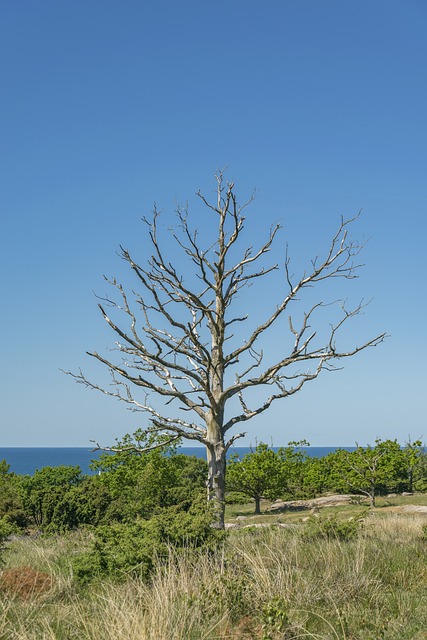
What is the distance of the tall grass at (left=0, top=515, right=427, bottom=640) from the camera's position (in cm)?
553

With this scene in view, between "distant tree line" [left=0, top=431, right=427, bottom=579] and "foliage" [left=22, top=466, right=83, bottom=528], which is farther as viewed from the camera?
"foliage" [left=22, top=466, right=83, bottom=528]

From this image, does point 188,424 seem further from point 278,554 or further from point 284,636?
point 284,636

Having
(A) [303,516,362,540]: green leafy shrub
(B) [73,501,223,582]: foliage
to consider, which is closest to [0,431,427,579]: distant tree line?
(B) [73,501,223,582]: foliage

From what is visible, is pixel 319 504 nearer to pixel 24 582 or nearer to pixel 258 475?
pixel 258 475

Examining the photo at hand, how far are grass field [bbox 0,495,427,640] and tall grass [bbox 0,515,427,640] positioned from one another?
1 cm

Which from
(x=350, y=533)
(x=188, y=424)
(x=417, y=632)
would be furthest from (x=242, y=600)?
(x=188, y=424)

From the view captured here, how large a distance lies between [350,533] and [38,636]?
6.98 meters

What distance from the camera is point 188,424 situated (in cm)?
1448

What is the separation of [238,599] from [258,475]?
30.2 m

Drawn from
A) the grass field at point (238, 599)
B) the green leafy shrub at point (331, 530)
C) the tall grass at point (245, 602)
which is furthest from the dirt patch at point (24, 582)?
the green leafy shrub at point (331, 530)

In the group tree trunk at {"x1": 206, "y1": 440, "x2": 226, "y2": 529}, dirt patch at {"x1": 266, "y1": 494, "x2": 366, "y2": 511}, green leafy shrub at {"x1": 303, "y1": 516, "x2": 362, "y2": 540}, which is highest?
tree trunk at {"x1": 206, "y1": 440, "x2": 226, "y2": 529}

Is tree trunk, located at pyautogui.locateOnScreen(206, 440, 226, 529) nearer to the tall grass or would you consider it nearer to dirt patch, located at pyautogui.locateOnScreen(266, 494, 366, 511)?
the tall grass

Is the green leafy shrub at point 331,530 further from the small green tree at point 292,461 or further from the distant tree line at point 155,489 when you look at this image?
the small green tree at point 292,461

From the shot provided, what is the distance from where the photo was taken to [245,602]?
6625 mm
